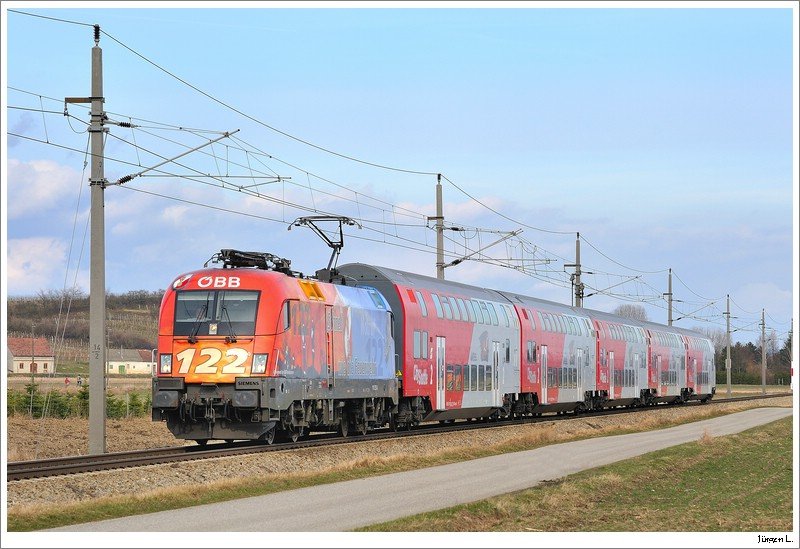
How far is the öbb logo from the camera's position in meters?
28.2

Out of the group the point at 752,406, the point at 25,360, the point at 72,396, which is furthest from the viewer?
the point at 25,360

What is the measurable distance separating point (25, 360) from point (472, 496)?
403 ft

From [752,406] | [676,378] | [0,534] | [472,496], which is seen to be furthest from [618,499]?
[676,378]

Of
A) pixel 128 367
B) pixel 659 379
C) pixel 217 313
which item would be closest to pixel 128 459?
pixel 217 313

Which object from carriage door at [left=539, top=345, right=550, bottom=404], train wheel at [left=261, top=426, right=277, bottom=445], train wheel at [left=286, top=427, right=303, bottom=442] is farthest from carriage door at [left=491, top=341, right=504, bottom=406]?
train wheel at [left=261, top=426, right=277, bottom=445]

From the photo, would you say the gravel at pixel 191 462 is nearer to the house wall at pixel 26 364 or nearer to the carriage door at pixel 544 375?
the carriage door at pixel 544 375

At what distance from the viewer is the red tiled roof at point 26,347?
13200 cm

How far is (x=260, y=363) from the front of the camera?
2772cm

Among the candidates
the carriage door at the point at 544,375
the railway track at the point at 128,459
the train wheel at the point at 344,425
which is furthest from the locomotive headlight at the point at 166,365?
the carriage door at the point at 544,375

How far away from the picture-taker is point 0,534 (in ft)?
51.9

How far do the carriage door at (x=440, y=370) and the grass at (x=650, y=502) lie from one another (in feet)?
28.4

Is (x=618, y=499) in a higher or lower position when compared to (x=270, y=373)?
lower

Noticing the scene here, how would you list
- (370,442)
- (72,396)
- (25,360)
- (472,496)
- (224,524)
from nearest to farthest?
(224,524)
(472,496)
(370,442)
(72,396)
(25,360)

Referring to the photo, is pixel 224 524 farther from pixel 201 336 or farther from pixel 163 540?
pixel 201 336
